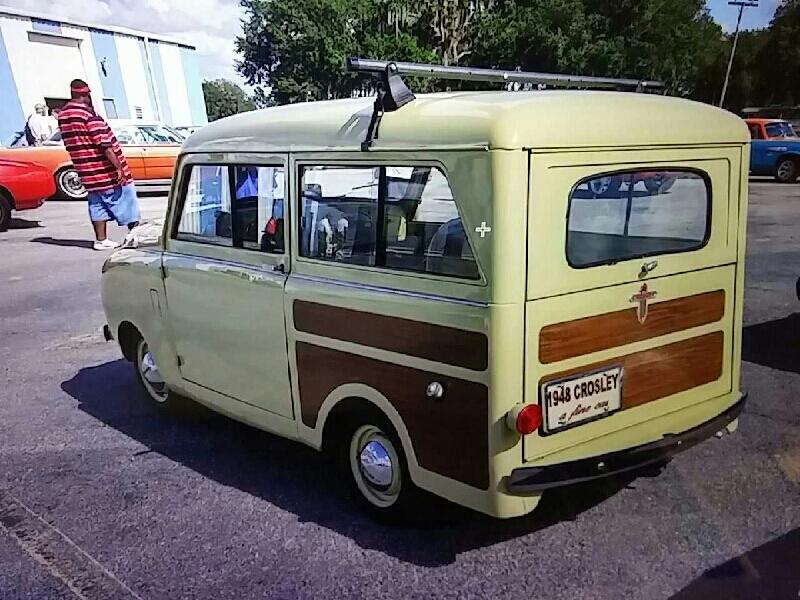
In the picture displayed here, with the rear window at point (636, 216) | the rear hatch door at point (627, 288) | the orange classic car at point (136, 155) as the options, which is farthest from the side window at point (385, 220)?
the orange classic car at point (136, 155)

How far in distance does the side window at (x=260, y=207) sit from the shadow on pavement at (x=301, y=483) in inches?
48.1

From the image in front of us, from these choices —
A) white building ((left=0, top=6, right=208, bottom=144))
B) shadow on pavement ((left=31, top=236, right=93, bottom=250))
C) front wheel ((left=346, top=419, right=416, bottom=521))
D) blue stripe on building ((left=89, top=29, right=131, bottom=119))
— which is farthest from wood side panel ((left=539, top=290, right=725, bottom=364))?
blue stripe on building ((left=89, top=29, right=131, bottom=119))

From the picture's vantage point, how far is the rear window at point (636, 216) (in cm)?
319

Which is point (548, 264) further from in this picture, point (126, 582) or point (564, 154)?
point (126, 582)

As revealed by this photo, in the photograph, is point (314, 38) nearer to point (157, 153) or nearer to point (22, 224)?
point (157, 153)

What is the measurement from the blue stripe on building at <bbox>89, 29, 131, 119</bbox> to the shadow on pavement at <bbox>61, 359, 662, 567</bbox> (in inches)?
1167

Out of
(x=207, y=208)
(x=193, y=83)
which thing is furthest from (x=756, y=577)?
(x=193, y=83)

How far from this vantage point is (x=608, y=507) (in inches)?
148

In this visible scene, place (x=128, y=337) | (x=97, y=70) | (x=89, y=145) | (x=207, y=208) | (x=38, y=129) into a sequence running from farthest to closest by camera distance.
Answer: (x=97, y=70) < (x=38, y=129) < (x=89, y=145) < (x=128, y=337) < (x=207, y=208)

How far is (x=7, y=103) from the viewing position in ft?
92.8

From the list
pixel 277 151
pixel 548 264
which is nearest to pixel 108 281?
pixel 277 151

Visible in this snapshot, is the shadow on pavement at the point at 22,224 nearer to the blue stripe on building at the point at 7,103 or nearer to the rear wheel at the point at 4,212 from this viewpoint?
the rear wheel at the point at 4,212

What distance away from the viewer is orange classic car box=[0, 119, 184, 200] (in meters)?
17.0

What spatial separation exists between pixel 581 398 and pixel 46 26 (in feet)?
103
